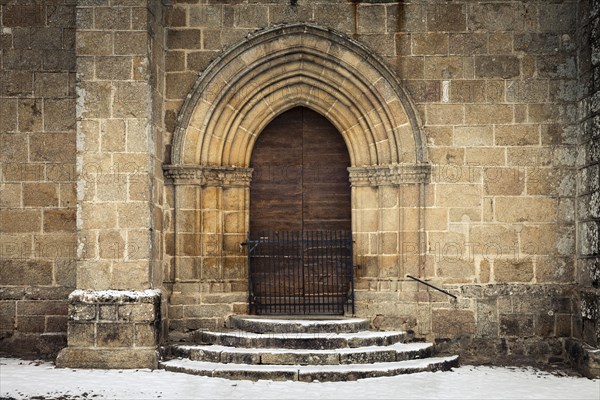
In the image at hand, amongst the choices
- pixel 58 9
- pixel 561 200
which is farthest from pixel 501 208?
pixel 58 9

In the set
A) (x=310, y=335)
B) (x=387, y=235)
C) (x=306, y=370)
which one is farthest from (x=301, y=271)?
(x=306, y=370)

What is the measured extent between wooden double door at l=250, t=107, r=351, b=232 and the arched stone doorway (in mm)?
234

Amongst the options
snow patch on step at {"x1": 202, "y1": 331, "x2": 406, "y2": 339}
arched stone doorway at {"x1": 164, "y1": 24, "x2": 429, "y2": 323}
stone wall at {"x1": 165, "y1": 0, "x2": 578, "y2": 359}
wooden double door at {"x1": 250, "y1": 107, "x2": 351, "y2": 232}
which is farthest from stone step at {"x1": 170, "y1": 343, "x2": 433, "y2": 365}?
wooden double door at {"x1": 250, "y1": 107, "x2": 351, "y2": 232}

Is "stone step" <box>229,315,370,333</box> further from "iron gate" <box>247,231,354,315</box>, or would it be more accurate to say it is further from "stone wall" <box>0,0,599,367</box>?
"iron gate" <box>247,231,354,315</box>

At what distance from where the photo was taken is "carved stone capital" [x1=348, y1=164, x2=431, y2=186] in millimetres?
9891

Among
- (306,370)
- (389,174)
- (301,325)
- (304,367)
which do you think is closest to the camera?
(306,370)

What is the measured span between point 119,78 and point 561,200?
5.29m

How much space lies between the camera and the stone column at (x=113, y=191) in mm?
9023

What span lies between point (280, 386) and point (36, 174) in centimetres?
Answer: 405

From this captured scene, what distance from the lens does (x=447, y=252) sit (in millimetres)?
9891

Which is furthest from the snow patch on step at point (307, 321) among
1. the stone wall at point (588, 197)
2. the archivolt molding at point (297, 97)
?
the stone wall at point (588, 197)

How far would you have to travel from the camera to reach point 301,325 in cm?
928

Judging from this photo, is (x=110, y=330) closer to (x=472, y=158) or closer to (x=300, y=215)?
(x=300, y=215)

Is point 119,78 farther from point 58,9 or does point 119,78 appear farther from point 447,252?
point 447,252
